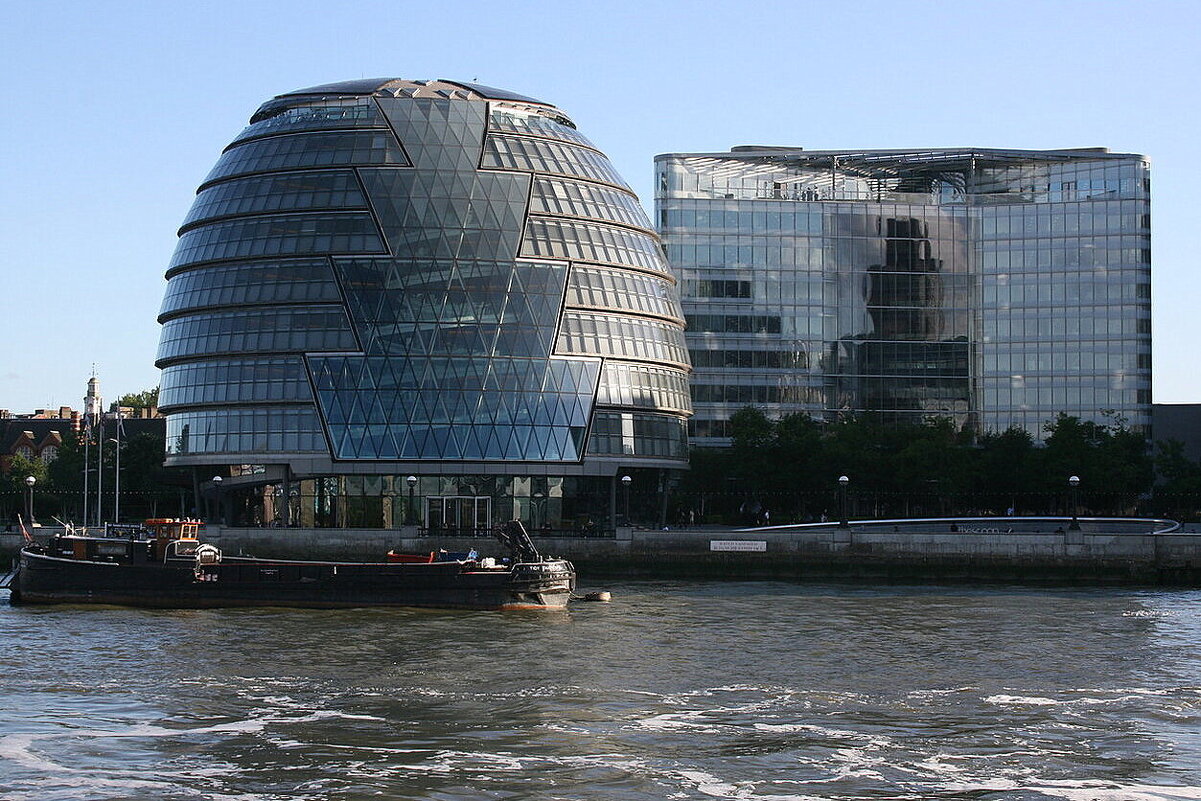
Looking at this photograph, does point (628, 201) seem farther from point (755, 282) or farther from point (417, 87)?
point (755, 282)

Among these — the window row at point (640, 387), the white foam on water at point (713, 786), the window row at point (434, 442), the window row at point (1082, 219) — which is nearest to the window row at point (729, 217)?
the window row at point (1082, 219)

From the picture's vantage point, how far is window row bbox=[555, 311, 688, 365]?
342 ft

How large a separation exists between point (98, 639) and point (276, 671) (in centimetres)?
1178

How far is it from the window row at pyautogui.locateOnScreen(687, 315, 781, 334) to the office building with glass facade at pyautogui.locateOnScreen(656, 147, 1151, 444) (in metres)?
0.13

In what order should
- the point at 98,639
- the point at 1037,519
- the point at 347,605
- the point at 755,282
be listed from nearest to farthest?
the point at 98,639 → the point at 347,605 → the point at 1037,519 → the point at 755,282

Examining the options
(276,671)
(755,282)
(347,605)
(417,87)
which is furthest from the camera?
(755,282)

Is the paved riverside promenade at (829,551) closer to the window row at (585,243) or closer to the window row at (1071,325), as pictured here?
the window row at (585,243)

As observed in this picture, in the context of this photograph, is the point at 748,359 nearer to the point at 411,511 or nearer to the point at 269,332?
the point at 411,511

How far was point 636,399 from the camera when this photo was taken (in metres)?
107

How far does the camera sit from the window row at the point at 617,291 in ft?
345

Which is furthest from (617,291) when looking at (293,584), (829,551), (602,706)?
(602,706)

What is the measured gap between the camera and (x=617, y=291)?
107312mm

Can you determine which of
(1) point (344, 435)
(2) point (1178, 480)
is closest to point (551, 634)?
(1) point (344, 435)

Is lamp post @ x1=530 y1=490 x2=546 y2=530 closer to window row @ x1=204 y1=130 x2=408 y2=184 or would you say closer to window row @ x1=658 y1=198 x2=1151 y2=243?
window row @ x1=204 y1=130 x2=408 y2=184
